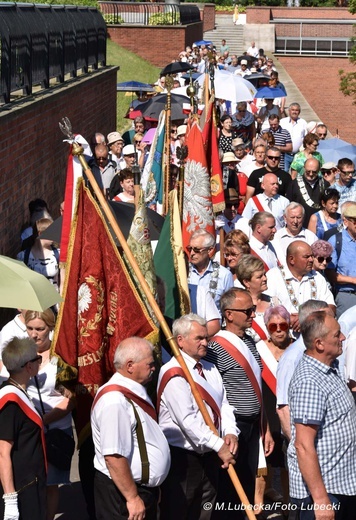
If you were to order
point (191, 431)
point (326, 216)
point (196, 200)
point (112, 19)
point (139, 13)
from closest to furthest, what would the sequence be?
point (191, 431)
point (196, 200)
point (326, 216)
point (112, 19)
point (139, 13)

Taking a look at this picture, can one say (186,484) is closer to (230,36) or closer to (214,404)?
(214,404)

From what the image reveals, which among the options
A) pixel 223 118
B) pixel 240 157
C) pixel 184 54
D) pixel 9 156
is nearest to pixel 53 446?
pixel 9 156

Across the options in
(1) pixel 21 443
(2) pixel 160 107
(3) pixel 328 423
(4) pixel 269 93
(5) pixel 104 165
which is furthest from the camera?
(4) pixel 269 93

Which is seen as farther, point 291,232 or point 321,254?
point 291,232

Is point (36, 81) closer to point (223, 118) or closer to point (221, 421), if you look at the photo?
point (223, 118)

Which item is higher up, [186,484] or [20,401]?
[20,401]

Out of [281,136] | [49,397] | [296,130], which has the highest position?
[49,397]

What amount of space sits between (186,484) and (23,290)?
1548 mm

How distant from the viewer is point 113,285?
23.2 ft

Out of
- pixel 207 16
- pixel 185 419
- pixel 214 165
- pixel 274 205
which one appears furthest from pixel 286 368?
pixel 207 16

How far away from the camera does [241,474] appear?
24.5 feet

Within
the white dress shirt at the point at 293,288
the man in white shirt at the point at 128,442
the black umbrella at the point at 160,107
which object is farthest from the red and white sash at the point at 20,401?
the black umbrella at the point at 160,107

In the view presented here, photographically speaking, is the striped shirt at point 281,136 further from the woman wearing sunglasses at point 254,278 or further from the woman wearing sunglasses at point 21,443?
the woman wearing sunglasses at point 21,443

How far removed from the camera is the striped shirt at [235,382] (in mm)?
7375
